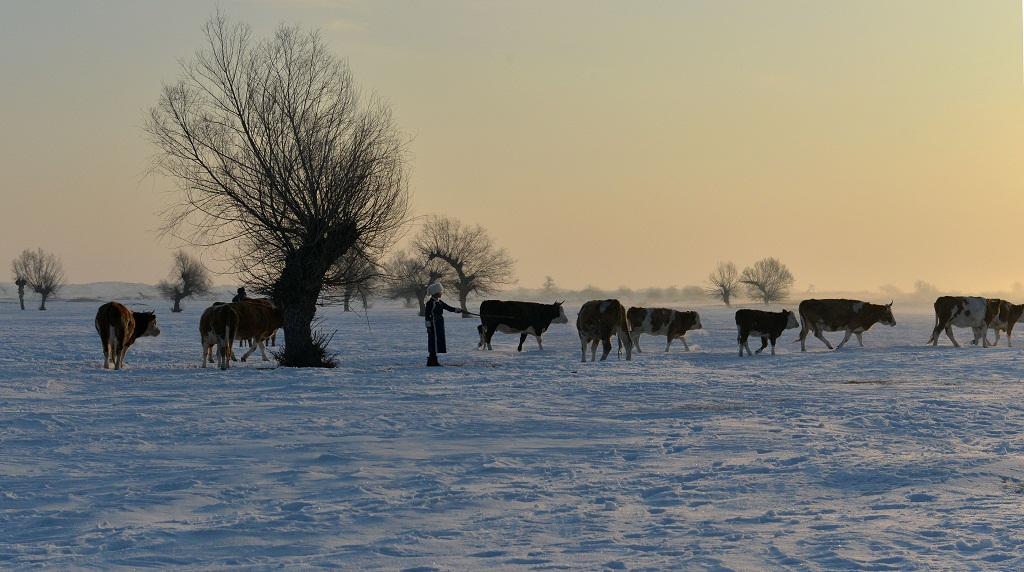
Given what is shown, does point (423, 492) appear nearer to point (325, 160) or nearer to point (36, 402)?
point (36, 402)

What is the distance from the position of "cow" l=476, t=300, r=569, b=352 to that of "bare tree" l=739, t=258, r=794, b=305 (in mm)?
98364

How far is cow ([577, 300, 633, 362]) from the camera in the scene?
2400 cm

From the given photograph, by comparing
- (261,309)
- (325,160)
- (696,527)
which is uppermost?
(325,160)

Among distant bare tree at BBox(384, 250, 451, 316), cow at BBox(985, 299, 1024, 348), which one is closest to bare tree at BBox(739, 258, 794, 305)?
distant bare tree at BBox(384, 250, 451, 316)

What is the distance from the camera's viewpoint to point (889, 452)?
9930mm

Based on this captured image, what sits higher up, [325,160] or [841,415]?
[325,160]

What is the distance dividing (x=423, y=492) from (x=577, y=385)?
9.26m

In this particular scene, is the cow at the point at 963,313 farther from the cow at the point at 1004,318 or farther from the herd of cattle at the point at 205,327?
the herd of cattle at the point at 205,327

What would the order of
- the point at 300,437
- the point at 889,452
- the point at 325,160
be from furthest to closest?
1. the point at 325,160
2. the point at 300,437
3. the point at 889,452

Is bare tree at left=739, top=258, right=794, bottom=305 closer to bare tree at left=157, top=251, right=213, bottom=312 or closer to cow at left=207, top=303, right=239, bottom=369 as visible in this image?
bare tree at left=157, top=251, right=213, bottom=312

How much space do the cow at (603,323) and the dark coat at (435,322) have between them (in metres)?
3.60

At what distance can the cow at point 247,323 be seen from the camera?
20984 millimetres

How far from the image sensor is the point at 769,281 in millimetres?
129250

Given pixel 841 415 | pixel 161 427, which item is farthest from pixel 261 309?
pixel 841 415
